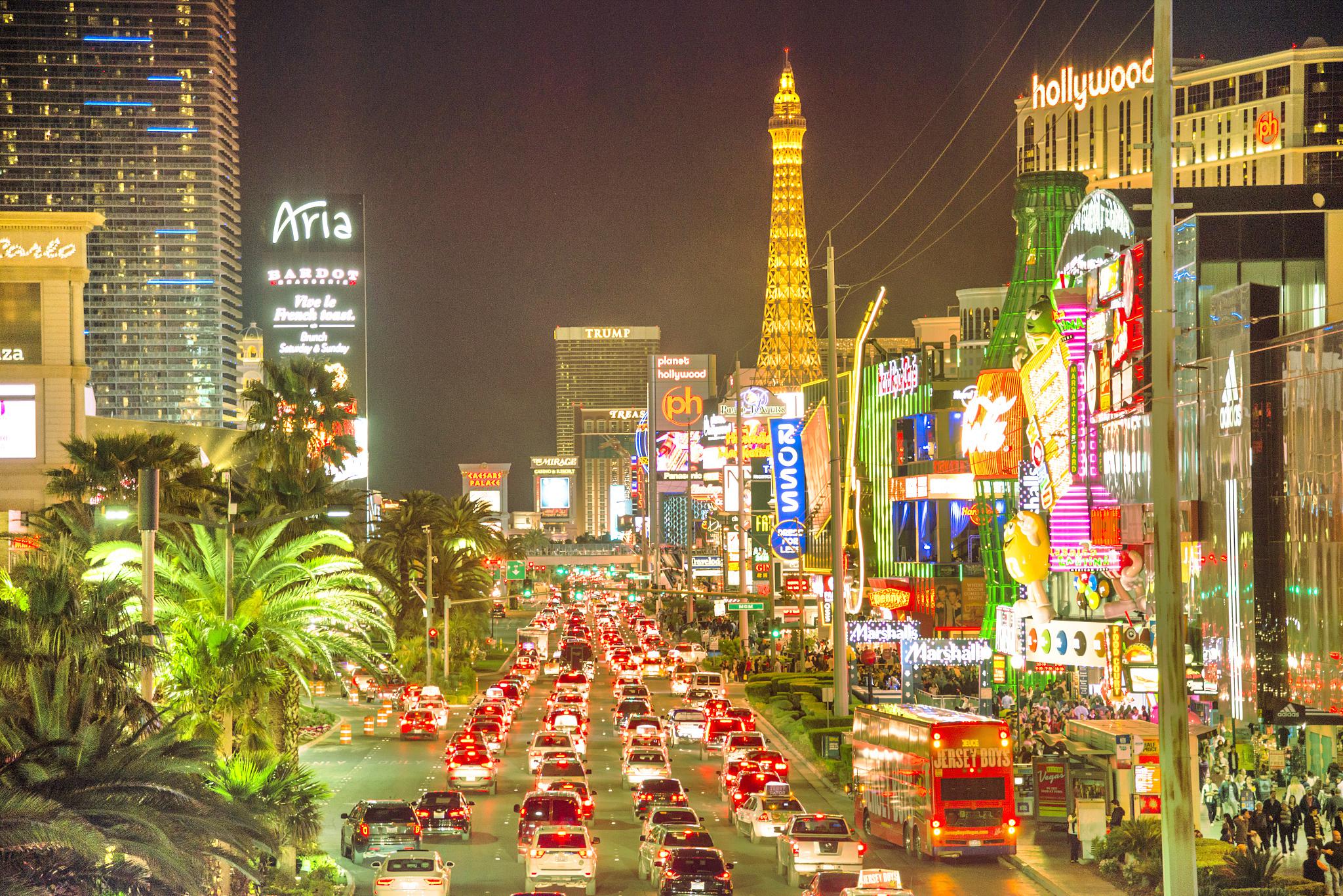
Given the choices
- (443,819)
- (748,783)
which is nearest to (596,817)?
(748,783)

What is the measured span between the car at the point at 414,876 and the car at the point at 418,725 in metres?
30.1

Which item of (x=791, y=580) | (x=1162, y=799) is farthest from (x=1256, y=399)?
(x=791, y=580)

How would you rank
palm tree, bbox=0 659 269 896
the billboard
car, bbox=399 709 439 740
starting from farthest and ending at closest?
the billboard → car, bbox=399 709 439 740 → palm tree, bbox=0 659 269 896

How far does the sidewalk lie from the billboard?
120 metres

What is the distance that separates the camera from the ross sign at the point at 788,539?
75.9 metres

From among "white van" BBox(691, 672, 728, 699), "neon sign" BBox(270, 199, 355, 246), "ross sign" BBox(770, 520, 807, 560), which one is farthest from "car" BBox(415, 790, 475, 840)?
"neon sign" BBox(270, 199, 355, 246)

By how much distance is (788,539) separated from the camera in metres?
76.4

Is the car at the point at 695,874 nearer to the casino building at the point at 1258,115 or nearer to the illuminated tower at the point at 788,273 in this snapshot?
→ the casino building at the point at 1258,115

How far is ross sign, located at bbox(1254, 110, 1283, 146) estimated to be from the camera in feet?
435

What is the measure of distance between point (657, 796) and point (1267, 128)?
114m

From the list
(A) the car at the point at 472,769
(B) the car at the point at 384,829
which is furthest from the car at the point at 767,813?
(A) the car at the point at 472,769

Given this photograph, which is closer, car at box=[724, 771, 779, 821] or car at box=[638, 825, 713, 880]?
car at box=[638, 825, 713, 880]

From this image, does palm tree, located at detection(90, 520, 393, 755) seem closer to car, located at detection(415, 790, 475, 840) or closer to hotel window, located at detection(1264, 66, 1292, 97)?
car, located at detection(415, 790, 475, 840)

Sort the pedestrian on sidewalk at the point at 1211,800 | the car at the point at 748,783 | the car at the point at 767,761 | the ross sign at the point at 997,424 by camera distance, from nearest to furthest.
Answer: the pedestrian on sidewalk at the point at 1211,800, the car at the point at 748,783, the car at the point at 767,761, the ross sign at the point at 997,424
